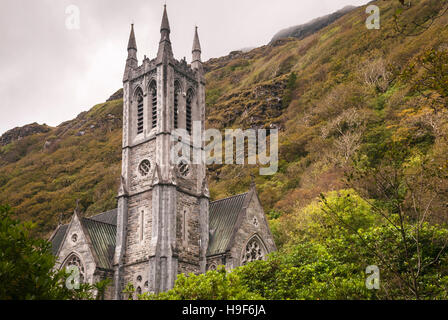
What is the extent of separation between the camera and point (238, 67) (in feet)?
424

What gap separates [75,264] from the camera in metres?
31.6

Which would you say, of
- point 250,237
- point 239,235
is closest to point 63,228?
point 239,235

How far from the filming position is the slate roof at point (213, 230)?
30.9 m

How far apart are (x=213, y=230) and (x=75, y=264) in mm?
9072

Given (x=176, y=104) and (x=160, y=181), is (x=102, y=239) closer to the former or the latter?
(x=160, y=181)

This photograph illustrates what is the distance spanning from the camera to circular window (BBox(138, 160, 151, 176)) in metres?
32.4

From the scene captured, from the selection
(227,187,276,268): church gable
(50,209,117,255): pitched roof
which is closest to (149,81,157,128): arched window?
(50,209,117,255): pitched roof

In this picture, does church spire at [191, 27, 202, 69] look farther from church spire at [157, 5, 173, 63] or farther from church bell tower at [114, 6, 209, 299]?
church spire at [157, 5, 173, 63]

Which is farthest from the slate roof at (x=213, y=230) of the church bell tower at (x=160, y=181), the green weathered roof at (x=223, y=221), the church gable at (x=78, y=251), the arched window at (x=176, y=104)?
the arched window at (x=176, y=104)

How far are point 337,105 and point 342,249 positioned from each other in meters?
41.1

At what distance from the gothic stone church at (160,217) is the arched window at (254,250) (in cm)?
6

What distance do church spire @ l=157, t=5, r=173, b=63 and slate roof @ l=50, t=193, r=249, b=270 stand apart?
1088 centimetres

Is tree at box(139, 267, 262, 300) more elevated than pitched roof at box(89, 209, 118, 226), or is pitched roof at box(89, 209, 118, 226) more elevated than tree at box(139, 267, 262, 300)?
pitched roof at box(89, 209, 118, 226)

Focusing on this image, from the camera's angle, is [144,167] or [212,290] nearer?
[212,290]
